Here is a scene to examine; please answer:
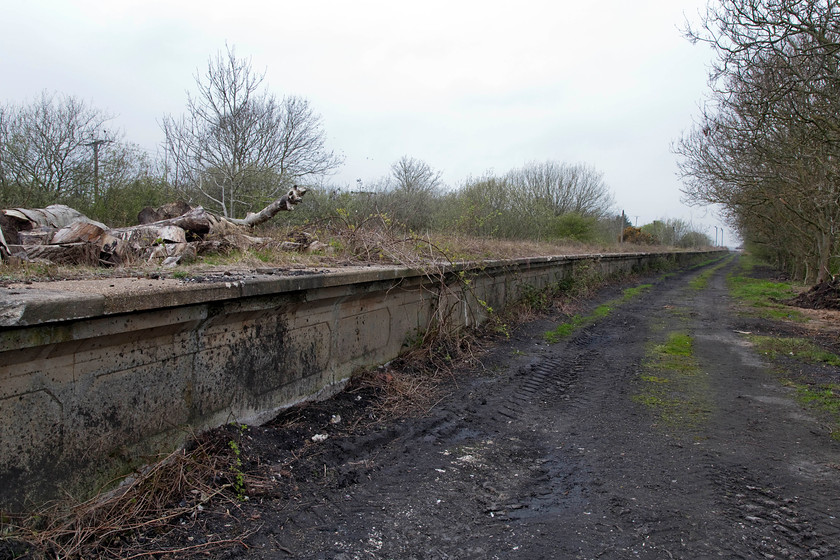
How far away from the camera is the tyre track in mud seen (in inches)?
97.4

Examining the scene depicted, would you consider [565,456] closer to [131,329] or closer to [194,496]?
[194,496]

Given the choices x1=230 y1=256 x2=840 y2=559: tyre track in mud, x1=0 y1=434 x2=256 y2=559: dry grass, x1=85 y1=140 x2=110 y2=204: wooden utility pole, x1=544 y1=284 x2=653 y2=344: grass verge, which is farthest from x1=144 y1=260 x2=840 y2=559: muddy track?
x1=85 y1=140 x2=110 y2=204: wooden utility pole

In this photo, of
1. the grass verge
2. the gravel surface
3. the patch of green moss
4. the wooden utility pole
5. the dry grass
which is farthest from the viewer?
the wooden utility pole

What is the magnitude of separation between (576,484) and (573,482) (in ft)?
0.10

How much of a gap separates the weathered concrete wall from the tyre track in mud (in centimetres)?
79

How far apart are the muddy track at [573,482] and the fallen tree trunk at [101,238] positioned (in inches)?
95.8

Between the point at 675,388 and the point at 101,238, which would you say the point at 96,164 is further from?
the point at 675,388

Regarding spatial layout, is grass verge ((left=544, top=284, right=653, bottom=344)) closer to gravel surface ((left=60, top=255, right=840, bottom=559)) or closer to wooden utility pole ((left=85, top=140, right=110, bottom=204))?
gravel surface ((left=60, top=255, right=840, bottom=559))

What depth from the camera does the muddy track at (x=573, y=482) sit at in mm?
2477

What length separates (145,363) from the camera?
2688 millimetres

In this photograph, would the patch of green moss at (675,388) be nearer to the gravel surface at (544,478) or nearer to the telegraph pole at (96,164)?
the gravel surface at (544,478)

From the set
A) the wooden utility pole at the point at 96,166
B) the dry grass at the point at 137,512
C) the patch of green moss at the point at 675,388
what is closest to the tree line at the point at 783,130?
the patch of green moss at the point at 675,388

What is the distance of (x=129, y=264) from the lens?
388 centimetres

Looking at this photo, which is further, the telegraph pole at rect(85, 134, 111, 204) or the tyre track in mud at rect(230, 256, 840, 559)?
the telegraph pole at rect(85, 134, 111, 204)
